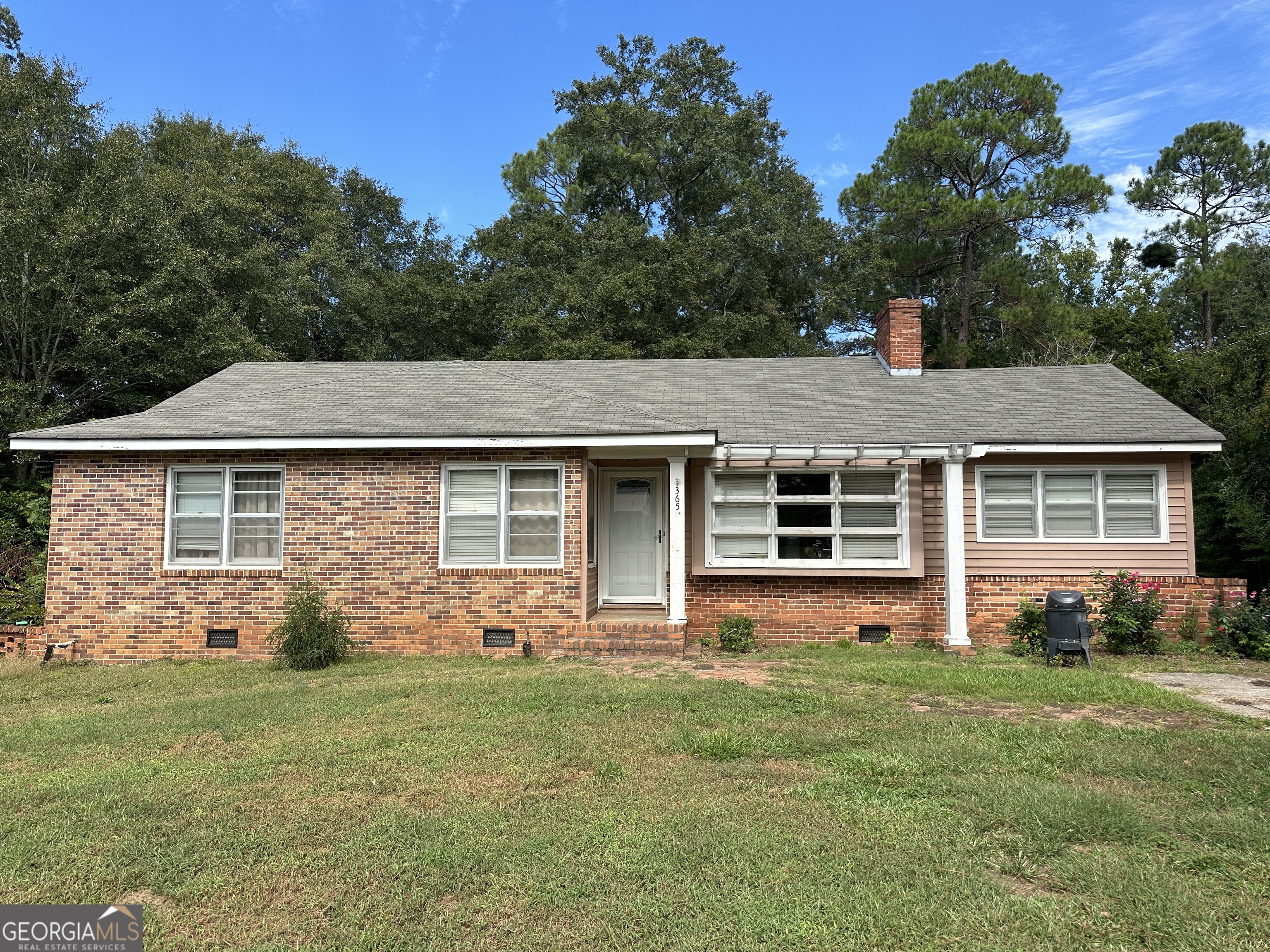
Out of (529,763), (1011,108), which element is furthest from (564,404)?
(1011,108)

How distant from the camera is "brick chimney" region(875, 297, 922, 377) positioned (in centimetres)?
1311

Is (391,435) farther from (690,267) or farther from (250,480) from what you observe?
(690,267)

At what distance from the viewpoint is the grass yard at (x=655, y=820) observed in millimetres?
3055

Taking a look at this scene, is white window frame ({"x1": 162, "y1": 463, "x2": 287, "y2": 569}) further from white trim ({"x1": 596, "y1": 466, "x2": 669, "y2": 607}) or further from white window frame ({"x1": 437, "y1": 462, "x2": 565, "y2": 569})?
white trim ({"x1": 596, "y1": 466, "x2": 669, "y2": 607})

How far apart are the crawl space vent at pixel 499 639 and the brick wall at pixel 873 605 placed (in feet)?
8.10

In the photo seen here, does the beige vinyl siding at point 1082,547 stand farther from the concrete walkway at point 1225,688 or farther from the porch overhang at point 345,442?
the porch overhang at point 345,442

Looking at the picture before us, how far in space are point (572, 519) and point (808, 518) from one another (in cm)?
332

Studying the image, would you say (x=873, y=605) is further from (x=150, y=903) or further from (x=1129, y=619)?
(x=150, y=903)

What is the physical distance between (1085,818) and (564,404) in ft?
27.6

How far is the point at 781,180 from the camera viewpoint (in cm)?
2808

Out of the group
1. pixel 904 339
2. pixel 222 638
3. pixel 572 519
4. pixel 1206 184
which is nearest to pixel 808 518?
pixel 572 519

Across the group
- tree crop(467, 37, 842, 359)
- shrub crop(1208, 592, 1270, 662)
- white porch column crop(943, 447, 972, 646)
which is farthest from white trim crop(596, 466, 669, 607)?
tree crop(467, 37, 842, 359)

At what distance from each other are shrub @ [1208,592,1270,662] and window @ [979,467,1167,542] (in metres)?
1.29

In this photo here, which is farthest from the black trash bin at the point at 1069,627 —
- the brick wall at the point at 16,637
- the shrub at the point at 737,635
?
the brick wall at the point at 16,637
